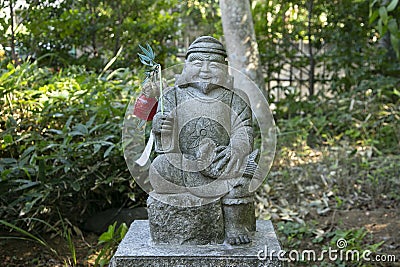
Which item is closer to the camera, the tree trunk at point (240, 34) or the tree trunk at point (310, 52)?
the tree trunk at point (240, 34)

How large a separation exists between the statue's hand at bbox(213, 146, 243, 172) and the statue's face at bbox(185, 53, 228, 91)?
37 cm

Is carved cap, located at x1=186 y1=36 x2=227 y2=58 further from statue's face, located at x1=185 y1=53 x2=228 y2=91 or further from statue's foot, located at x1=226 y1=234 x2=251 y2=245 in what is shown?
statue's foot, located at x1=226 y1=234 x2=251 y2=245

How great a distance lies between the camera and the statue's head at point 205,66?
8.50 ft

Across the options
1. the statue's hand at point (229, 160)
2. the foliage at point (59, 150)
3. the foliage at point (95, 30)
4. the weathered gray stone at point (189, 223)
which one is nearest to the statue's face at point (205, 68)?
the statue's hand at point (229, 160)

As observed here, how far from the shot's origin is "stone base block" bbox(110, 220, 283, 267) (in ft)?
7.69

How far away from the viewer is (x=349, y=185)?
4.72m

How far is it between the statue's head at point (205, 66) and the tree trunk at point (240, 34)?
3057mm

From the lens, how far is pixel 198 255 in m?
2.36

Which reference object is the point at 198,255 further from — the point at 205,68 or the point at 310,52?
the point at 310,52

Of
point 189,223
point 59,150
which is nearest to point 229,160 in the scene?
point 189,223

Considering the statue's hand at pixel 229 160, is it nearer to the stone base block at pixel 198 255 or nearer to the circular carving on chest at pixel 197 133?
the circular carving on chest at pixel 197 133

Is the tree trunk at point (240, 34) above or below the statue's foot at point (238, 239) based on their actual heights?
above

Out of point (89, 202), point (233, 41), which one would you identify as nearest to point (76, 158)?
point (89, 202)

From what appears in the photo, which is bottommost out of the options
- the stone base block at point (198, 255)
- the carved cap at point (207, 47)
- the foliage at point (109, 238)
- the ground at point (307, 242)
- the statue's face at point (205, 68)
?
the ground at point (307, 242)
